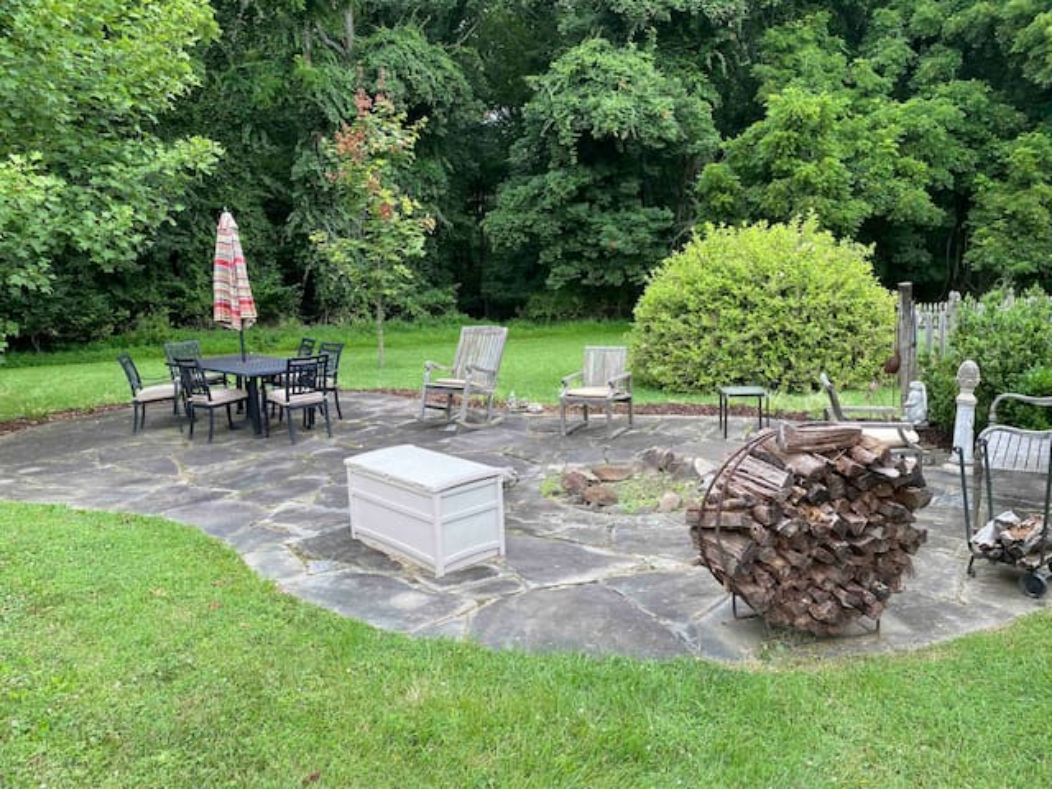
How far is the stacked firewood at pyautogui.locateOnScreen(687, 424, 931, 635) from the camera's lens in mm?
2625

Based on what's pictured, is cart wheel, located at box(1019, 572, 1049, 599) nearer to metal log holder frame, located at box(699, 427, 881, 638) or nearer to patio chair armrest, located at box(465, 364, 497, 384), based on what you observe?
metal log holder frame, located at box(699, 427, 881, 638)

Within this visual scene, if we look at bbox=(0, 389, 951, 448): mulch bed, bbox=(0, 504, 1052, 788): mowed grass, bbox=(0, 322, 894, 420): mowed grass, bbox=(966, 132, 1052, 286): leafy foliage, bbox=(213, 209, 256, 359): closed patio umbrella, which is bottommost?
bbox=(0, 504, 1052, 788): mowed grass

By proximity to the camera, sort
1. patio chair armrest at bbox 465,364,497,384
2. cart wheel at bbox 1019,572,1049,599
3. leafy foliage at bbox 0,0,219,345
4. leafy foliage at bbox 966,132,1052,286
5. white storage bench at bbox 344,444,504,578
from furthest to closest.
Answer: leafy foliage at bbox 966,132,1052,286 → patio chair armrest at bbox 465,364,497,384 → leafy foliage at bbox 0,0,219,345 → white storage bench at bbox 344,444,504,578 → cart wheel at bbox 1019,572,1049,599

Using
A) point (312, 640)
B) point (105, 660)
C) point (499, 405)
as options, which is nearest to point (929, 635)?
point (312, 640)

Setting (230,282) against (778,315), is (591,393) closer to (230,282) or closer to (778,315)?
(778,315)

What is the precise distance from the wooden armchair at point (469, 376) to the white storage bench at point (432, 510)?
322 cm

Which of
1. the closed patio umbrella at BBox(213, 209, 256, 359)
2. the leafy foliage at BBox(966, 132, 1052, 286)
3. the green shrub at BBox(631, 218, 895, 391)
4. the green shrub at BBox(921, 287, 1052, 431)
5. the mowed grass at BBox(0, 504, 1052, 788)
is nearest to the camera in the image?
the mowed grass at BBox(0, 504, 1052, 788)

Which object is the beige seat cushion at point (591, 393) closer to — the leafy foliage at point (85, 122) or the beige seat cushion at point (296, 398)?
the beige seat cushion at point (296, 398)

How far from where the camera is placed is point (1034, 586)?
10.0 feet

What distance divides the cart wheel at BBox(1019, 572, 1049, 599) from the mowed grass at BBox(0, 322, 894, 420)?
4.26 meters

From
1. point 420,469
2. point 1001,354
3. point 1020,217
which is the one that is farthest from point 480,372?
point 1020,217

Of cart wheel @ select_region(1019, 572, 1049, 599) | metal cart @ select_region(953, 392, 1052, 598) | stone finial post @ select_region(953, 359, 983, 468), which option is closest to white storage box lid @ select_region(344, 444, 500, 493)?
metal cart @ select_region(953, 392, 1052, 598)

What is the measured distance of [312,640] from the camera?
9.12ft

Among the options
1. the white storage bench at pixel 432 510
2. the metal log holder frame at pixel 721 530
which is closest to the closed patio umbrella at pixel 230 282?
the white storage bench at pixel 432 510
